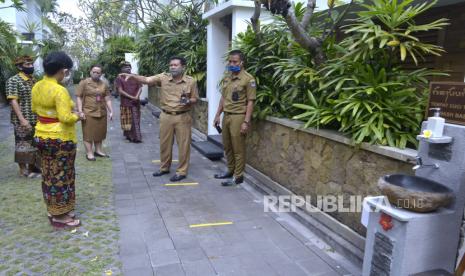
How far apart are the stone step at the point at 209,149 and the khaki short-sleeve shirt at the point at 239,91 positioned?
1.69 metres

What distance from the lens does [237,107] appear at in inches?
196

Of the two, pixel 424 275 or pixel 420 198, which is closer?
pixel 420 198

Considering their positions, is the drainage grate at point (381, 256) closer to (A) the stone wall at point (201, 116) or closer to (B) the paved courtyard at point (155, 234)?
(B) the paved courtyard at point (155, 234)

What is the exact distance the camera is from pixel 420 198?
2.17m

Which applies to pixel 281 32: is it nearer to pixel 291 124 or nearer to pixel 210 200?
pixel 291 124

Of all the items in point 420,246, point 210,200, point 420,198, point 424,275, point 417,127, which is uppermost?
point 417,127

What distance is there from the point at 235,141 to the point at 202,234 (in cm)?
171

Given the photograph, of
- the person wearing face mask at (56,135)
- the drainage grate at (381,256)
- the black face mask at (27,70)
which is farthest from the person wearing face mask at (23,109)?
the drainage grate at (381,256)

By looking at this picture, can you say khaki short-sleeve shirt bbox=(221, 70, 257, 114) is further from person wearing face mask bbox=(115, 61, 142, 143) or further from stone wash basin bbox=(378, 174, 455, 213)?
person wearing face mask bbox=(115, 61, 142, 143)

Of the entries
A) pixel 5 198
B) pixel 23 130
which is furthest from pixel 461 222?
pixel 23 130

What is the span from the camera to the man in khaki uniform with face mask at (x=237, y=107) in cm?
489

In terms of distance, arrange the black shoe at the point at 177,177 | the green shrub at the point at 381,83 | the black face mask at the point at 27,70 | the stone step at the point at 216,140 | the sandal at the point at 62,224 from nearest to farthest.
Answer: the green shrub at the point at 381,83, the sandal at the point at 62,224, the black face mask at the point at 27,70, the black shoe at the point at 177,177, the stone step at the point at 216,140

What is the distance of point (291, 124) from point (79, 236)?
2.58m

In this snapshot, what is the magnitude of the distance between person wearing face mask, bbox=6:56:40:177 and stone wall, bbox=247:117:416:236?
3165 mm
